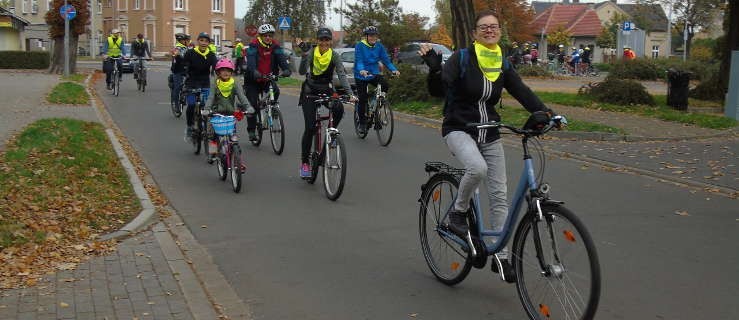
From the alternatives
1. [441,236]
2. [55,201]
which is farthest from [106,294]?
[55,201]

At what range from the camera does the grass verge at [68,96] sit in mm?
20266

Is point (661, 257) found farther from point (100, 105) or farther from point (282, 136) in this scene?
point (100, 105)

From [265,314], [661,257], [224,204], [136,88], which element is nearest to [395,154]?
[224,204]

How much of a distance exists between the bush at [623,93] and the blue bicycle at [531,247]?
14.9m

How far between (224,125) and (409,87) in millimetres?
11216

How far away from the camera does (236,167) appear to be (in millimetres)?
9648

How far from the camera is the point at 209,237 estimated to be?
295 inches

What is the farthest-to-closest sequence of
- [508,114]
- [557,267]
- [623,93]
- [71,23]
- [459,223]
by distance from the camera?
[71,23] → [623,93] → [508,114] → [459,223] → [557,267]

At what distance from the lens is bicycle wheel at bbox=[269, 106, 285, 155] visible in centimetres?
1267

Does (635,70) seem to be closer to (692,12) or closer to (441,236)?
(441,236)

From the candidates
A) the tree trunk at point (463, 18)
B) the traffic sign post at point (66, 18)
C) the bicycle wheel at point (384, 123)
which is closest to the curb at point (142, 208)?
the bicycle wheel at point (384, 123)

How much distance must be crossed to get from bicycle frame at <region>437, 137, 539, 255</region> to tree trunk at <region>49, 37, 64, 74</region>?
3543 cm

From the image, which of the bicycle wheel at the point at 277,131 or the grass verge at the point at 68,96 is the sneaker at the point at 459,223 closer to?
the bicycle wheel at the point at 277,131

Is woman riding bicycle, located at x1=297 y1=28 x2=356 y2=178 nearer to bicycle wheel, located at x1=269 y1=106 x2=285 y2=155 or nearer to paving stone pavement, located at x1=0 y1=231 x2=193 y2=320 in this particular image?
bicycle wheel, located at x1=269 y1=106 x2=285 y2=155
